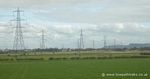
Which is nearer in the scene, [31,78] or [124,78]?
[124,78]

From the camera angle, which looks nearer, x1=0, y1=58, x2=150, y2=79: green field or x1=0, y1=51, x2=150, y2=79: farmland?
x1=0, y1=58, x2=150, y2=79: green field

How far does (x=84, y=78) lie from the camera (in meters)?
31.1

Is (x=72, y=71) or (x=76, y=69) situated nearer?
(x=72, y=71)

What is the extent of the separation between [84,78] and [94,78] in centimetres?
90

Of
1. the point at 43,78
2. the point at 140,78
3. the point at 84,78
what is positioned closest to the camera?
the point at 140,78

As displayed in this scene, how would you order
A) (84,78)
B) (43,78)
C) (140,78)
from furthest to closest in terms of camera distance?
1. (43,78)
2. (84,78)
3. (140,78)

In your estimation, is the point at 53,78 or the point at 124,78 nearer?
the point at 124,78

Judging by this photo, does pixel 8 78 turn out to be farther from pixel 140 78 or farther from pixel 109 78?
pixel 140 78

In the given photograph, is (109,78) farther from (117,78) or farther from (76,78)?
(76,78)

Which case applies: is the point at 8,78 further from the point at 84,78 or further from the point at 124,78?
the point at 124,78

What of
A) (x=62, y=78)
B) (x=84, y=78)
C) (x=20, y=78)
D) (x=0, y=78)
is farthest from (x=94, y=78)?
(x=0, y=78)

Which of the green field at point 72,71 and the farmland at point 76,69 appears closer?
the green field at point 72,71

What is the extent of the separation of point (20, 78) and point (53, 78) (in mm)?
3392

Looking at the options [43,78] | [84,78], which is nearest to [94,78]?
[84,78]
